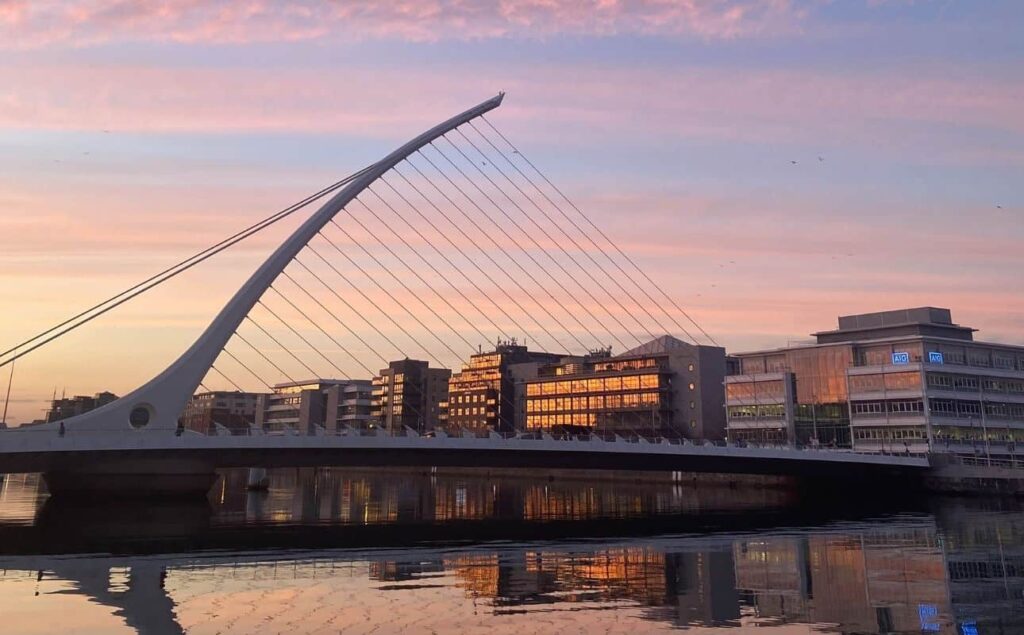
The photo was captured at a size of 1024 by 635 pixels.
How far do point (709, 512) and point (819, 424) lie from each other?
5396 cm

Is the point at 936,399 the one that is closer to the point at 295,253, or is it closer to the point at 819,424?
the point at 819,424

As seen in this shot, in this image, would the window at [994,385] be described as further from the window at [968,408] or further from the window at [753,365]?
the window at [753,365]

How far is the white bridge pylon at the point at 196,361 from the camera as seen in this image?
47719 millimetres

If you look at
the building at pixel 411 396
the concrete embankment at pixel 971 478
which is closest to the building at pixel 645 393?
the building at pixel 411 396

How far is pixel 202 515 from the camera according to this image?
159 feet

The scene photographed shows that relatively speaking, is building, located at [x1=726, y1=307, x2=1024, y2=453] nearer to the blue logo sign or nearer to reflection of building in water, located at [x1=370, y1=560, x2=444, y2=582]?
reflection of building in water, located at [x1=370, y1=560, x2=444, y2=582]

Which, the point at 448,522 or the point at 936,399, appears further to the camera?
the point at 936,399

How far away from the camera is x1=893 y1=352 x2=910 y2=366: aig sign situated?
98000mm

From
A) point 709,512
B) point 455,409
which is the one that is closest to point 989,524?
point 709,512

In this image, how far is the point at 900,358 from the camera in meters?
99.0

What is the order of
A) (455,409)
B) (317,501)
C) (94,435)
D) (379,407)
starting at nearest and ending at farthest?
1. (94,435)
2. (317,501)
3. (455,409)
4. (379,407)

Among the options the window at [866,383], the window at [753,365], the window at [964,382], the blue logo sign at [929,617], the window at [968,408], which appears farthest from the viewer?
the window at [753,365]

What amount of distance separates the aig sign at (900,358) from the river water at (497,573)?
4887 centimetres

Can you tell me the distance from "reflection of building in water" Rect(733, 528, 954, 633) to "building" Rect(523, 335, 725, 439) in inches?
3600
